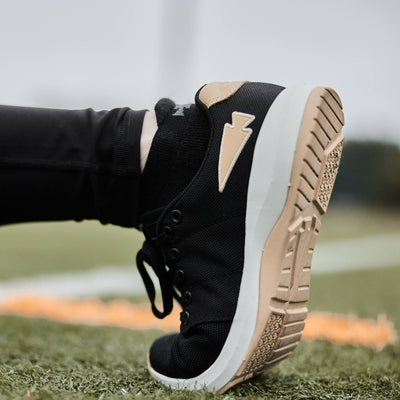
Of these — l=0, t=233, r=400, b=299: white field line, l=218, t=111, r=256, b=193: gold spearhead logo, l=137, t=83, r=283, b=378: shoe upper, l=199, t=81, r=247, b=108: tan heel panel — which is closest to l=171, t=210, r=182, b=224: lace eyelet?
l=137, t=83, r=283, b=378: shoe upper

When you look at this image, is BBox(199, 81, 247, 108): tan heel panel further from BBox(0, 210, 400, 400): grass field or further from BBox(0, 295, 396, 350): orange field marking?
BBox(0, 295, 396, 350): orange field marking

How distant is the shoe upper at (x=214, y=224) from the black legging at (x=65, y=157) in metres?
0.12

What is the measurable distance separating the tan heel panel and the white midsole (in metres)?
0.10

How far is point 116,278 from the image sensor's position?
170 inches

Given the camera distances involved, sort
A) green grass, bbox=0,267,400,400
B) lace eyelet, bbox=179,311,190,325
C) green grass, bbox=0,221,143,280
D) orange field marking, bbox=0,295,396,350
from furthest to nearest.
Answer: green grass, bbox=0,221,143,280 → orange field marking, bbox=0,295,396,350 → lace eyelet, bbox=179,311,190,325 → green grass, bbox=0,267,400,400

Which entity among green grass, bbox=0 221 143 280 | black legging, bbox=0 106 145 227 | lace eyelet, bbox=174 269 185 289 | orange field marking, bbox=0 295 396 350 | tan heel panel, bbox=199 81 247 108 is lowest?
green grass, bbox=0 221 143 280

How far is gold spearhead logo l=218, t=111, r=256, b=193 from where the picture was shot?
1.11 m

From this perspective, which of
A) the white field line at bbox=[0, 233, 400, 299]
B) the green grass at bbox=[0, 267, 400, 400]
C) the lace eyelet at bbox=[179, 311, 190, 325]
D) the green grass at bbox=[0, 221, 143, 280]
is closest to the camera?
the green grass at bbox=[0, 267, 400, 400]

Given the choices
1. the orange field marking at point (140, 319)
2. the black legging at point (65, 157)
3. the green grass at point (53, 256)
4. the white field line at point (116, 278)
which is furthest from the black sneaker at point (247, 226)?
the green grass at point (53, 256)

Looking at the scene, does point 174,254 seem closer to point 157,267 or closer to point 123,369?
point 157,267

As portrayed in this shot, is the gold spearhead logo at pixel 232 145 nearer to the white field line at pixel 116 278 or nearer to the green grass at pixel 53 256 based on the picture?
the white field line at pixel 116 278

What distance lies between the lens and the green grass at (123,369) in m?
1.06

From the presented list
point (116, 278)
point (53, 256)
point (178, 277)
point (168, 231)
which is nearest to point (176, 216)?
point (168, 231)

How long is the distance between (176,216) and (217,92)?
0.91ft
